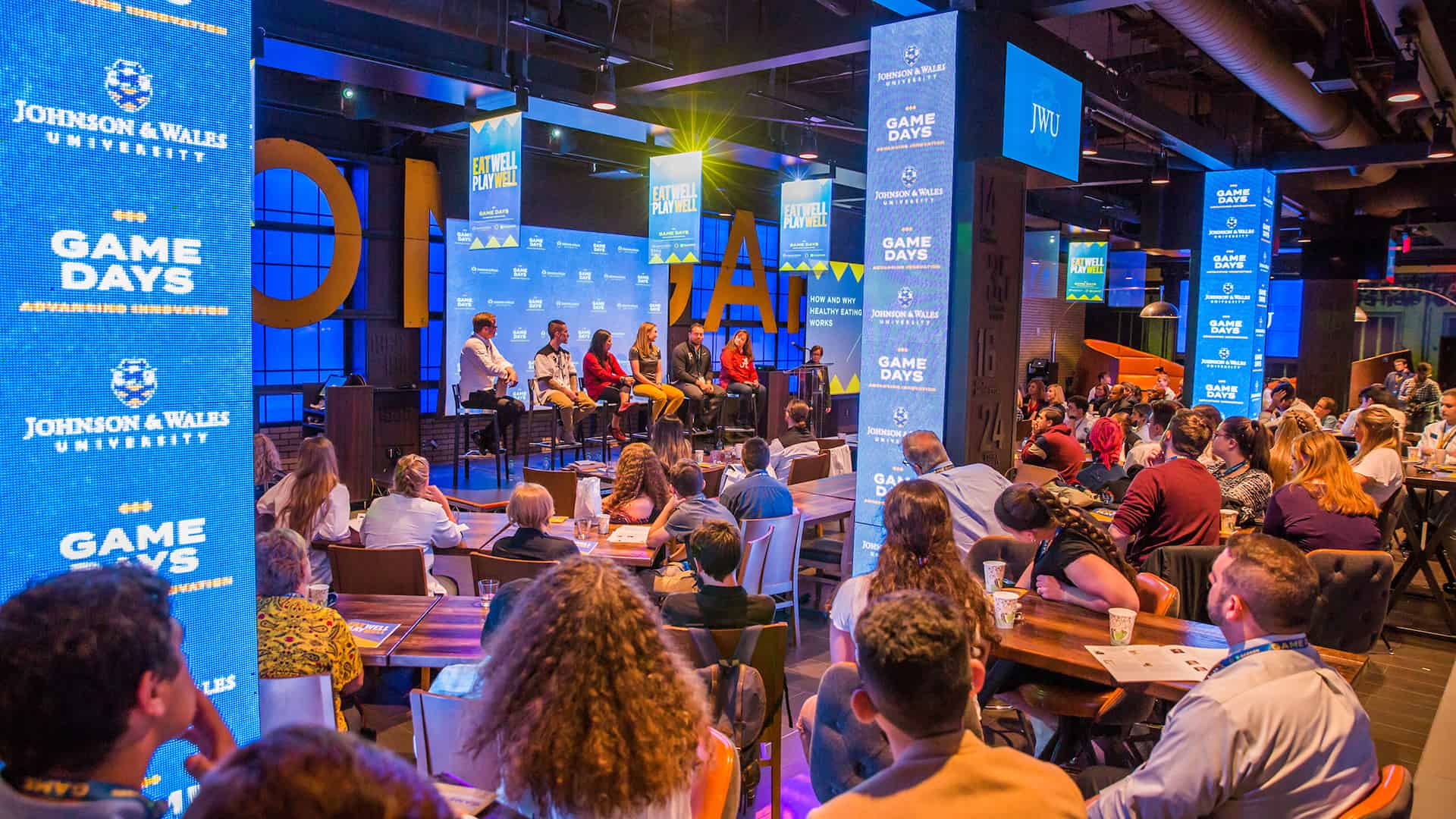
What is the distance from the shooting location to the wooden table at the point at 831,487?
7059 mm

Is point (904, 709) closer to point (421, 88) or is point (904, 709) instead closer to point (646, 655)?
point (646, 655)

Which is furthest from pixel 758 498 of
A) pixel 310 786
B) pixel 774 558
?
pixel 310 786

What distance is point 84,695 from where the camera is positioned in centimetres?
150

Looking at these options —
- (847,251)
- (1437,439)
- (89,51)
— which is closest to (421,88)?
(89,51)

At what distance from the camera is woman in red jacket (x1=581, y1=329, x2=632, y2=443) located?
11344 millimetres

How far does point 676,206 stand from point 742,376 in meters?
3.01

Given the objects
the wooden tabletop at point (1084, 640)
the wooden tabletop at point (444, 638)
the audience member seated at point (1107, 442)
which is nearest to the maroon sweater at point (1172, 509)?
the wooden tabletop at point (1084, 640)

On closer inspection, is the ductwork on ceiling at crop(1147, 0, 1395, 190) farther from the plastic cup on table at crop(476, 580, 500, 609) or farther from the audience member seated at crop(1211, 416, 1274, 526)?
the plastic cup on table at crop(476, 580, 500, 609)

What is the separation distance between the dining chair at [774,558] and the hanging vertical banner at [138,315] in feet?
10.3

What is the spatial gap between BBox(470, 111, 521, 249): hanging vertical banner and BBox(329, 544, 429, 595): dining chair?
16.1 ft

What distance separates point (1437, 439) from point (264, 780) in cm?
1061

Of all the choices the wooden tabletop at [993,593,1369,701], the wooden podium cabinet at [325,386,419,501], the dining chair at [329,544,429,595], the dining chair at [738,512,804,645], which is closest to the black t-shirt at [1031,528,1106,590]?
the wooden tabletop at [993,593,1369,701]

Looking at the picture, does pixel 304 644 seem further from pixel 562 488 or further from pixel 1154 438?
pixel 1154 438

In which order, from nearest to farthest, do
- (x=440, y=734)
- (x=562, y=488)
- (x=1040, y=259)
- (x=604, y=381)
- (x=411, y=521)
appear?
1. (x=440, y=734)
2. (x=411, y=521)
3. (x=562, y=488)
4. (x=604, y=381)
5. (x=1040, y=259)
